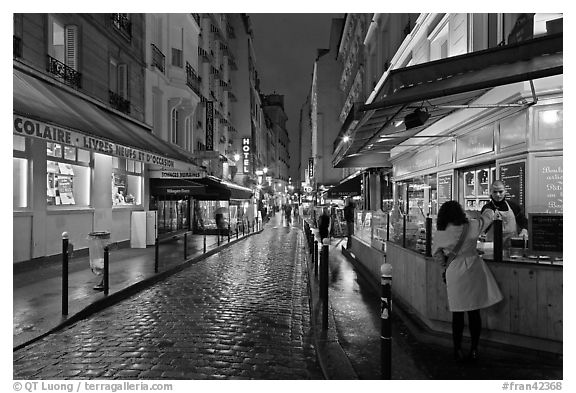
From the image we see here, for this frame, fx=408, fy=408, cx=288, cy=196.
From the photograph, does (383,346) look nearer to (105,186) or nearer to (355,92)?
(105,186)

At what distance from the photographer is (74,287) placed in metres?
8.60

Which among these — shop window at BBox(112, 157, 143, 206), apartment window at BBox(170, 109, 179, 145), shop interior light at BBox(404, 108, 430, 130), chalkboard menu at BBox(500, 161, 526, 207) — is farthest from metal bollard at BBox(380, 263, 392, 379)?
apartment window at BBox(170, 109, 179, 145)

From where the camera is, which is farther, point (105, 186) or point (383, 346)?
point (105, 186)

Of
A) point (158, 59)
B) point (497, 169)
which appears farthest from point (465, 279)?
point (158, 59)

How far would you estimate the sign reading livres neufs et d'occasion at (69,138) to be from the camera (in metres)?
6.89

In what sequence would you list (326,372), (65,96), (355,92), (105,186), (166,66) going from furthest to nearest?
(355,92) < (166,66) < (105,186) < (65,96) < (326,372)

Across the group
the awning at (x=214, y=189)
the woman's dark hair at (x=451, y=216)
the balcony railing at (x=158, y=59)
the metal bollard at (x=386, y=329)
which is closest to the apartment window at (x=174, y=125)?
the balcony railing at (x=158, y=59)

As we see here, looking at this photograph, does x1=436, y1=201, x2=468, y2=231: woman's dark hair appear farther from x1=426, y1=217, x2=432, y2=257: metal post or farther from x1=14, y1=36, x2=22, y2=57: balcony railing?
x1=14, y1=36, x2=22, y2=57: balcony railing

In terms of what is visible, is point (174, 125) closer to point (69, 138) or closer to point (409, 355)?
point (69, 138)

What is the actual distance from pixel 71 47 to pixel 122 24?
11.6ft

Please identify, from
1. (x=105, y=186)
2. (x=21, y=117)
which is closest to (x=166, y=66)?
(x=105, y=186)
